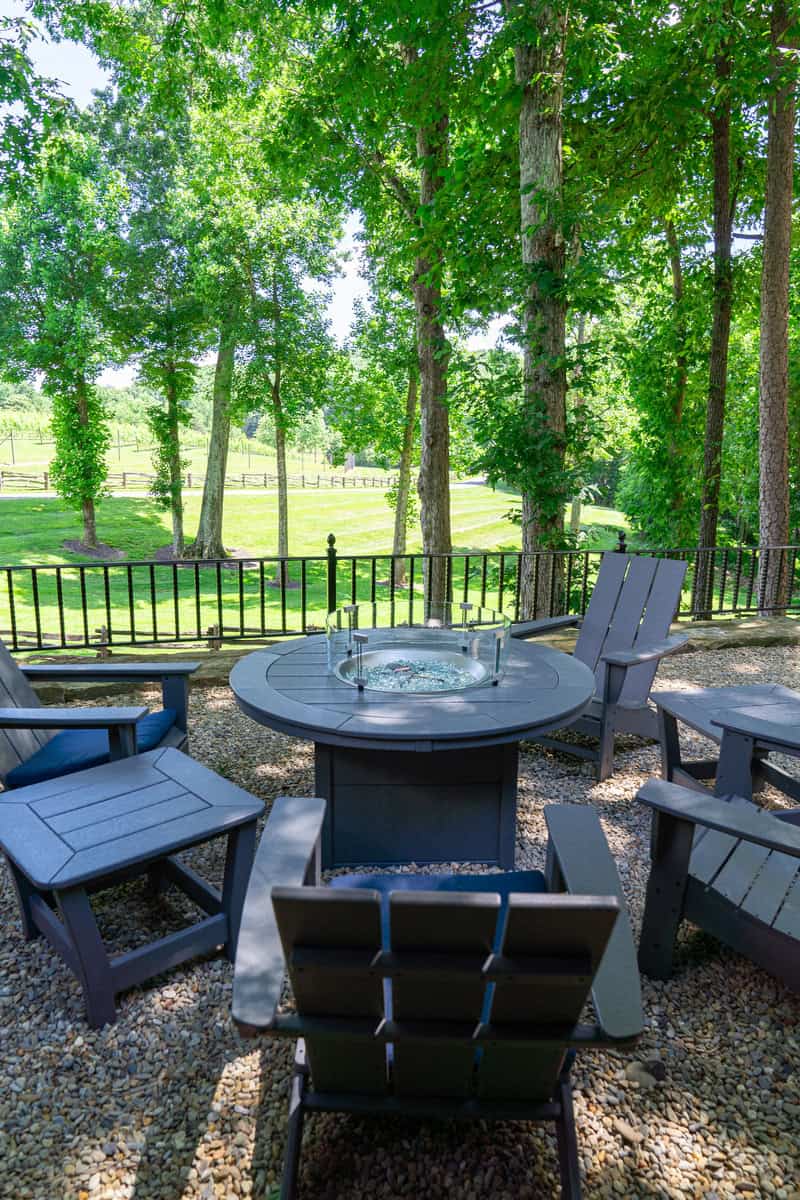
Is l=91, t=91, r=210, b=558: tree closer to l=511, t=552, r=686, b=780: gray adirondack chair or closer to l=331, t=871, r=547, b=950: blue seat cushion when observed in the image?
l=511, t=552, r=686, b=780: gray adirondack chair

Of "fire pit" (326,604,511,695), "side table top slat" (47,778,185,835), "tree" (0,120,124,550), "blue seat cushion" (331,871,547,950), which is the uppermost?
"tree" (0,120,124,550)

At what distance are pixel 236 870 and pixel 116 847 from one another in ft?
1.21

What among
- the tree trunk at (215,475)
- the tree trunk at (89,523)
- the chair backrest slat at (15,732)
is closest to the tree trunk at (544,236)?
the chair backrest slat at (15,732)

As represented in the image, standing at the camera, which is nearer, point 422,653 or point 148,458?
point 422,653

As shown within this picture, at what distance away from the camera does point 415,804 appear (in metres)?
2.51

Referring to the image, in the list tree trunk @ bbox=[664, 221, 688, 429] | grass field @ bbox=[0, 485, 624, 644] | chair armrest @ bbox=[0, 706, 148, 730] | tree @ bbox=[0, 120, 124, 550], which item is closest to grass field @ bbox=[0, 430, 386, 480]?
grass field @ bbox=[0, 485, 624, 644]

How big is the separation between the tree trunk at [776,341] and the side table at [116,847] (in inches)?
253

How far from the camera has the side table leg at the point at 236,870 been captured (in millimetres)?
2018

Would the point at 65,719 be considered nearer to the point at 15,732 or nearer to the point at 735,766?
the point at 15,732

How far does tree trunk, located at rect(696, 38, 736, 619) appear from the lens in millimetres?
7711

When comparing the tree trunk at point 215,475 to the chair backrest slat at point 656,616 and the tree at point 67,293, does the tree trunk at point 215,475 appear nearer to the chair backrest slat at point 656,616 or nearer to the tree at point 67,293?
the tree at point 67,293

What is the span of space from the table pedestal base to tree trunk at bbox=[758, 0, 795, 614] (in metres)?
5.53

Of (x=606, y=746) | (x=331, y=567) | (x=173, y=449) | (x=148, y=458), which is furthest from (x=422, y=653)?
(x=148, y=458)

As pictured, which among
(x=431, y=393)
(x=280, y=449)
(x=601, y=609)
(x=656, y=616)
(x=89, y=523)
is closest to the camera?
(x=656, y=616)
